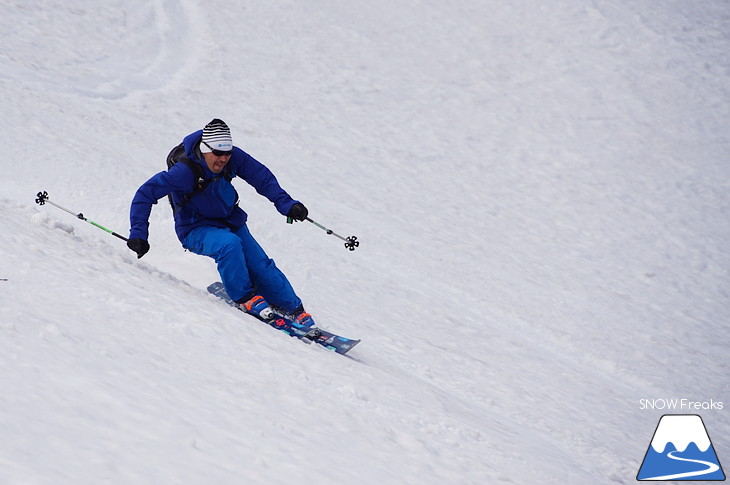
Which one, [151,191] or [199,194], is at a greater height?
[199,194]

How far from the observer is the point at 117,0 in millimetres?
17844

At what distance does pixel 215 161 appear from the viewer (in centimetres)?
620

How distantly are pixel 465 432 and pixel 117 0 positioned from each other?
16.3 metres

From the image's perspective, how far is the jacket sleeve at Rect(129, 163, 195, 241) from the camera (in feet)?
19.7

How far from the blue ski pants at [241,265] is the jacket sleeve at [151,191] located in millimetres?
492

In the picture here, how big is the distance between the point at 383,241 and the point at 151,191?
5.27 m

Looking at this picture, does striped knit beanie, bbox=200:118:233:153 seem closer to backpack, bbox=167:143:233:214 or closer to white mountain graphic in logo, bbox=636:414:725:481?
backpack, bbox=167:143:233:214

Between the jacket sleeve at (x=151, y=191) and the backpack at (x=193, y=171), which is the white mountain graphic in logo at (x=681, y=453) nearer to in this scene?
the backpack at (x=193, y=171)

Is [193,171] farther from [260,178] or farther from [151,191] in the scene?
[260,178]

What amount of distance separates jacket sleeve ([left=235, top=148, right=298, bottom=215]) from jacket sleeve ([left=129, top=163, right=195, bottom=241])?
1.89 feet
